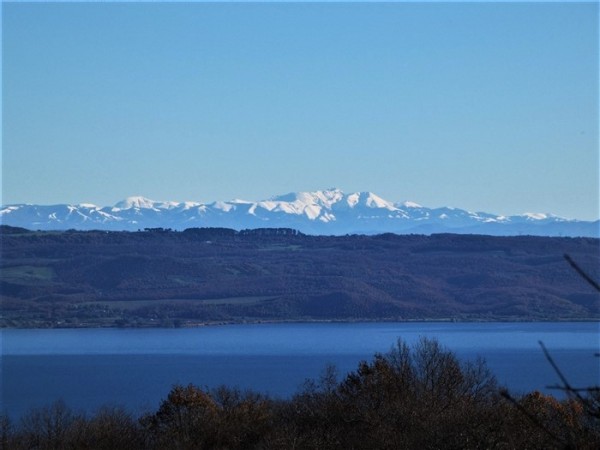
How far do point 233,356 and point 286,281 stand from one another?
135ft

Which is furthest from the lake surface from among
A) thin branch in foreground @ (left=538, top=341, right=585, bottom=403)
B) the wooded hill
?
thin branch in foreground @ (left=538, top=341, right=585, bottom=403)

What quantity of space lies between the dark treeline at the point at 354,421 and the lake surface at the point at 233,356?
22482mm

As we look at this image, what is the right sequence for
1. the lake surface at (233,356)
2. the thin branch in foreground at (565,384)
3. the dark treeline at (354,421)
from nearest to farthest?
1. the thin branch in foreground at (565,384)
2. the dark treeline at (354,421)
3. the lake surface at (233,356)

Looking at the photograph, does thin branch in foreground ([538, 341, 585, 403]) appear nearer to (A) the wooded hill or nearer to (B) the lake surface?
(B) the lake surface

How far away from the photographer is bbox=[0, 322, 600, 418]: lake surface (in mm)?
59594

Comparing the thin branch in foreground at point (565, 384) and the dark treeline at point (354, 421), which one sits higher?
the thin branch in foreground at point (565, 384)

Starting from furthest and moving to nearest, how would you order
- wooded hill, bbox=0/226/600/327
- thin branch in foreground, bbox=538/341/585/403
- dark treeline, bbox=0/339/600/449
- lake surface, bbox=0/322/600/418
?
wooded hill, bbox=0/226/600/327, lake surface, bbox=0/322/600/418, dark treeline, bbox=0/339/600/449, thin branch in foreground, bbox=538/341/585/403

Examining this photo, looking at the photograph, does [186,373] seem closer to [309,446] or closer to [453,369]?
[453,369]

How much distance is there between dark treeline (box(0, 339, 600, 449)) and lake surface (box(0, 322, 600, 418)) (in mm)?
22482

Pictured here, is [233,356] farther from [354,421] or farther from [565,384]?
[565,384]

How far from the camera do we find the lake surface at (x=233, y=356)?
59.6 m

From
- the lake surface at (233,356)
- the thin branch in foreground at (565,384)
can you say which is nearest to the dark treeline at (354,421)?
the thin branch in foreground at (565,384)

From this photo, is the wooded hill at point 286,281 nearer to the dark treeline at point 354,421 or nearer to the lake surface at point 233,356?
the lake surface at point 233,356

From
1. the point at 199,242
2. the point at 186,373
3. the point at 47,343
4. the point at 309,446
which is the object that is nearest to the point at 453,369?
the point at 309,446
